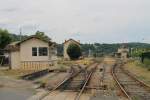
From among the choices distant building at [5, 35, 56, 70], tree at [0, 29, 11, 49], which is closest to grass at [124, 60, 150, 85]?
distant building at [5, 35, 56, 70]

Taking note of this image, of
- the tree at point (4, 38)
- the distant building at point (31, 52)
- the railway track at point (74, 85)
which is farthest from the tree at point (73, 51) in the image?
the railway track at point (74, 85)

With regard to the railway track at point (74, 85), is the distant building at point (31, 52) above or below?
above

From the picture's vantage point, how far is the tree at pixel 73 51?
287 ft

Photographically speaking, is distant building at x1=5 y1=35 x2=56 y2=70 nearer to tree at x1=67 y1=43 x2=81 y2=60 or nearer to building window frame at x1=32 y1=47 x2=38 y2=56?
building window frame at x1=32 y1=47 x2=38 y2=56

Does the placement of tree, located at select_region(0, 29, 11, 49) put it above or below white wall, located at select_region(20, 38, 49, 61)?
above

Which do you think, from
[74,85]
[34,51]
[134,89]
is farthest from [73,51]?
[134,89]

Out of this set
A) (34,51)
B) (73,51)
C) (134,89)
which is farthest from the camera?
(73,51)

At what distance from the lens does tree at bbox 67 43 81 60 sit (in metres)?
87.6

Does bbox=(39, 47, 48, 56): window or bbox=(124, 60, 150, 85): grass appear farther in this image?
bbox=(39, 47, 48, 56): window

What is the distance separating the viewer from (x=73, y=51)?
88.0 meters

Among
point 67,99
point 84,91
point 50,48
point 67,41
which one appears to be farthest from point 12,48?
point 67,41

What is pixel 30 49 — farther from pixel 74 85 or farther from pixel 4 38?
pixel 4 38

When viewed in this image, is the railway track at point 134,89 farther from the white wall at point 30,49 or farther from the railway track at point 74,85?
the white wall at point 30,49

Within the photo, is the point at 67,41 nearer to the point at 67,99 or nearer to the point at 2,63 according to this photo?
the point at 2,63
